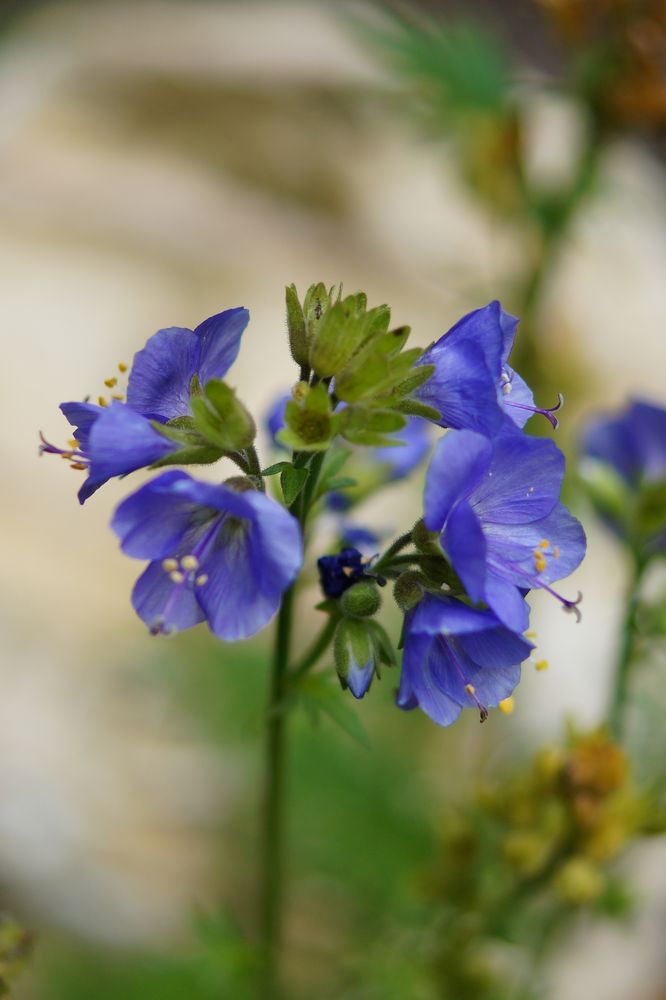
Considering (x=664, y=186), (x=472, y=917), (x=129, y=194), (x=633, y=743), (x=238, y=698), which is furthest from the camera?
(x=664, y=186)

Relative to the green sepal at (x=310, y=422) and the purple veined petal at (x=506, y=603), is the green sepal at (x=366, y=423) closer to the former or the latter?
the green sepal at (x=310, y=422)

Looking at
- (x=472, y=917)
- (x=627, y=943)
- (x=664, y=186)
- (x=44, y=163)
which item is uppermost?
(x=664, y=186)

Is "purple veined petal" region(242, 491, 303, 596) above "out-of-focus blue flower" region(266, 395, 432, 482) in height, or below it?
below

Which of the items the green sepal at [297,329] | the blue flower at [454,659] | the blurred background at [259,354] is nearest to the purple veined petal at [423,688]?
the blue flower at [454,659]

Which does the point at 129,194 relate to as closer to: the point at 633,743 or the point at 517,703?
the point at 517,703

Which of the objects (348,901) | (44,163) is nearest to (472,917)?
(348,901)

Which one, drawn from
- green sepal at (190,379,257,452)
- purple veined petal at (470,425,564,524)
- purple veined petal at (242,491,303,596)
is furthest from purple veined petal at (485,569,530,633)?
green sepal at (190,379,257,452)

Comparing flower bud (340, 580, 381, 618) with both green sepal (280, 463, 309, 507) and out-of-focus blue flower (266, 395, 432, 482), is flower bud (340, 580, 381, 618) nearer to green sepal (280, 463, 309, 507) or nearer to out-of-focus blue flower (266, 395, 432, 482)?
green sepal (280, 463, 309, 507)
